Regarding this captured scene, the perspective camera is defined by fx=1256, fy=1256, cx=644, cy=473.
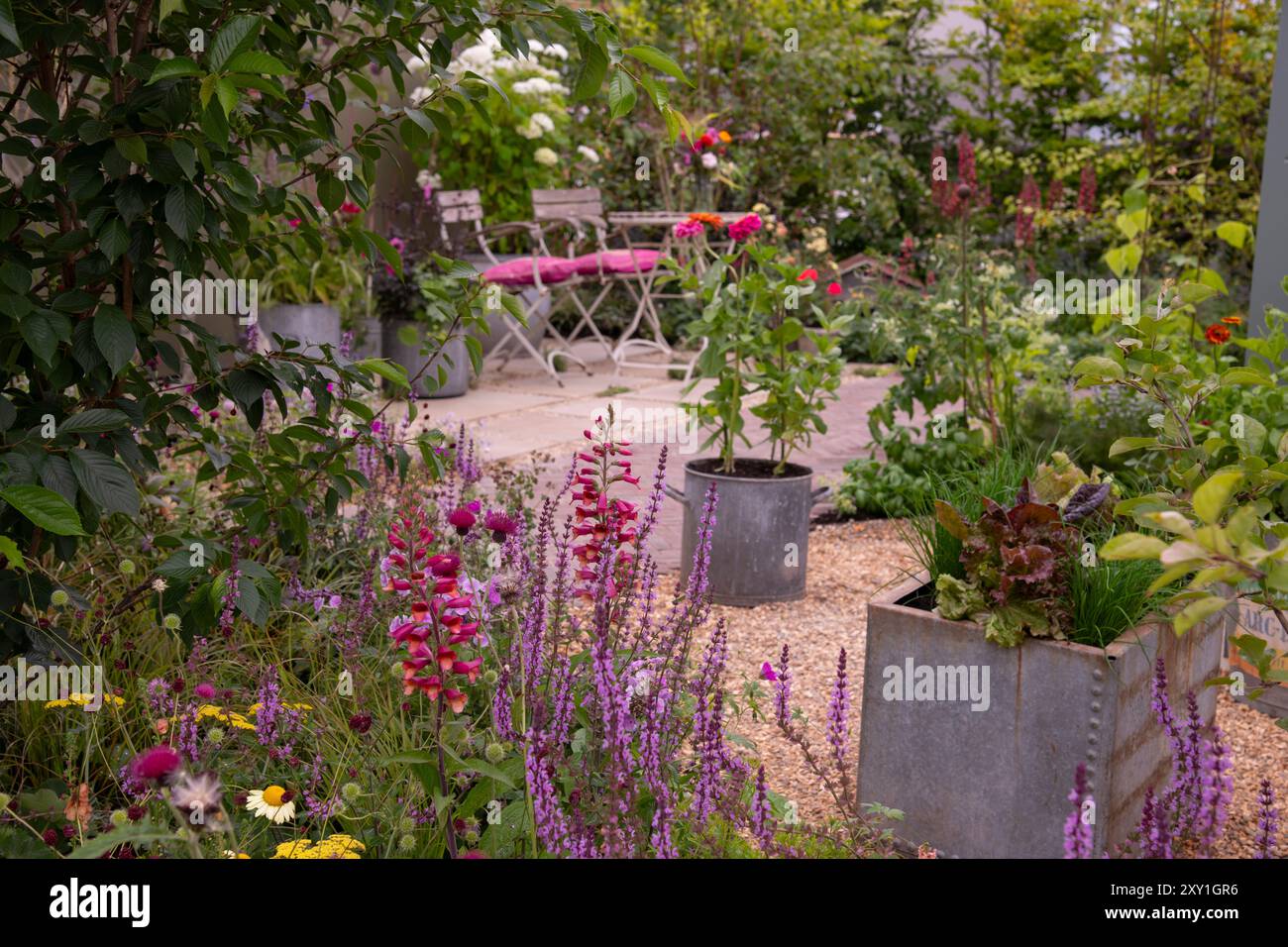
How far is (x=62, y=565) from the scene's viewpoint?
286cm

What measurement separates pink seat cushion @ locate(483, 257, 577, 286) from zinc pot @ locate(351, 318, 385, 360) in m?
0.72

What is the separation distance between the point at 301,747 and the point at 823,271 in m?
7.94

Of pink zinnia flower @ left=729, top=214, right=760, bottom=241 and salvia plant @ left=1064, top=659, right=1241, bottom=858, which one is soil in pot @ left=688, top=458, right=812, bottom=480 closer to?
pink zinnia flower @ left=729, top=214, right=760, bottom=241

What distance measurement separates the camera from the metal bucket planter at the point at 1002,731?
2.23 metres

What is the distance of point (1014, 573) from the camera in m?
2.29

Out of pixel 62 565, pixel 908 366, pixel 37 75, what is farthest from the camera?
pixel 908 366

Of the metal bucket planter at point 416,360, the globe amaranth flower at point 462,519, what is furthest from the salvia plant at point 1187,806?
the metal bucket planter at point 416,360

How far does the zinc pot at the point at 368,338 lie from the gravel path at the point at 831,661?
3194mm

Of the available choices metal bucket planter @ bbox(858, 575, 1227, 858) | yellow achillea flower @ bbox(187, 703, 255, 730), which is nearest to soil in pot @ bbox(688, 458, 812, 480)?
metal bucket planter @ bbox(858, 575, 1227, 858)

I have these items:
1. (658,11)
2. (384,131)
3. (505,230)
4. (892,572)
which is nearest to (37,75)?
(384,131)

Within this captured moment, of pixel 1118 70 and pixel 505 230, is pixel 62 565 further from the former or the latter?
pixel 1118 70

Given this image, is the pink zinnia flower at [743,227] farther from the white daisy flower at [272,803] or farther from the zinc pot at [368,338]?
the zinc pot at [368,338]

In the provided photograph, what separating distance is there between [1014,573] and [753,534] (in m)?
1.69

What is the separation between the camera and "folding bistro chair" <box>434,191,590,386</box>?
289 inches
